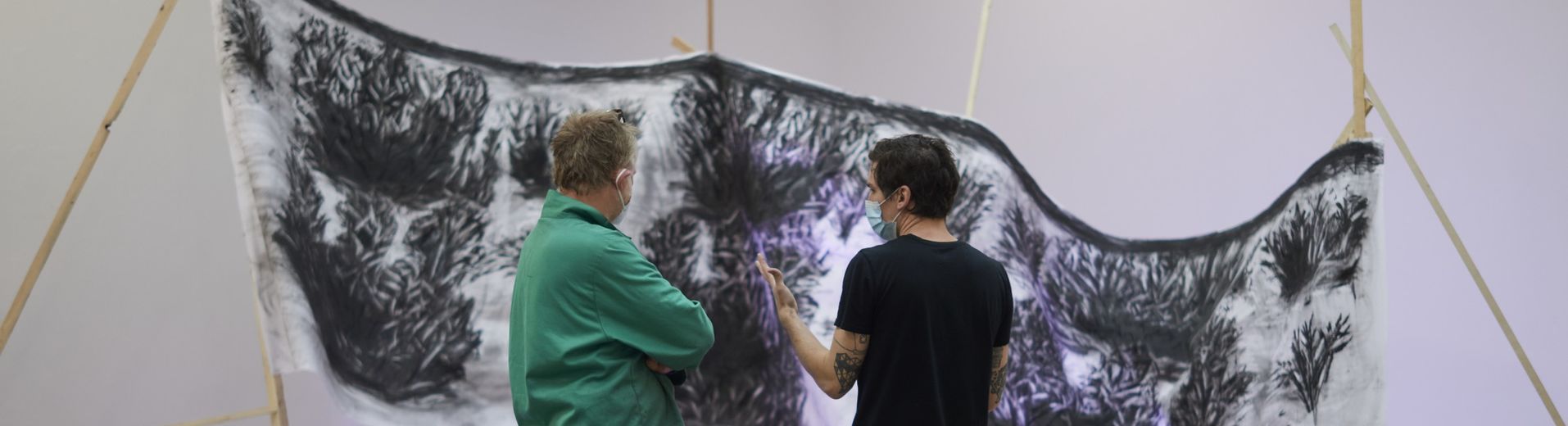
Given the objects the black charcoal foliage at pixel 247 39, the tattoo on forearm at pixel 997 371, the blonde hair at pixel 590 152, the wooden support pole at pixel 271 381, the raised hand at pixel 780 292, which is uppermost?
the black charcoal foliage at pixel 247 39

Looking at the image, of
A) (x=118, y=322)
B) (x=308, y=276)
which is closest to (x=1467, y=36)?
(x=308, y=276)

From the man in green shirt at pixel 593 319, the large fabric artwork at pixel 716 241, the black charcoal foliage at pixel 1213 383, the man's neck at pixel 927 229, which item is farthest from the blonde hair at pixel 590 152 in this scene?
the black charcoal foliage at pixel 1213 383

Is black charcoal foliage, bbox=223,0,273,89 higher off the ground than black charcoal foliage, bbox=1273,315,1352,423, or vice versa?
black charcoal foliage, bbox=223,0,273,89

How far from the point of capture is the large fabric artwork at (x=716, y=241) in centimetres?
192

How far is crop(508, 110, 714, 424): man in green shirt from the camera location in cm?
129

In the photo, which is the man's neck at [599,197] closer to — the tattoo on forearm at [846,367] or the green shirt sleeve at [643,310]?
the green shirt sleeve at [643,310]

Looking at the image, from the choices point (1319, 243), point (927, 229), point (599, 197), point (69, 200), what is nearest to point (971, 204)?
point (1319, 243)

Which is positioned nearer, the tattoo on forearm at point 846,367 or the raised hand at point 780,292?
the tattoo on forearm at point 846,367

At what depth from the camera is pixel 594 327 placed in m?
1.30

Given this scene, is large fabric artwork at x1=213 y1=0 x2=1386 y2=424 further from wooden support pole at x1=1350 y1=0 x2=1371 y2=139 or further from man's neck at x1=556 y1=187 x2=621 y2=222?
man's neck at x1=556 y1=187 x2=621 y2=222

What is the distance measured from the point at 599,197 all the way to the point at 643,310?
17 centimetres

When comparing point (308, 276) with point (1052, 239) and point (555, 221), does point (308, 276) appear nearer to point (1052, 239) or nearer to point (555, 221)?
point (555, 221)

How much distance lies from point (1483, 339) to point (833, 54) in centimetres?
247

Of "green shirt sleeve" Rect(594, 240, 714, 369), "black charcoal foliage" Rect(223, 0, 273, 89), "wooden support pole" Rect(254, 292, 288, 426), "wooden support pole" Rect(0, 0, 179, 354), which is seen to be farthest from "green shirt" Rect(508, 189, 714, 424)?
"wooden support pole" Rect(0, 0, 179, 354)
